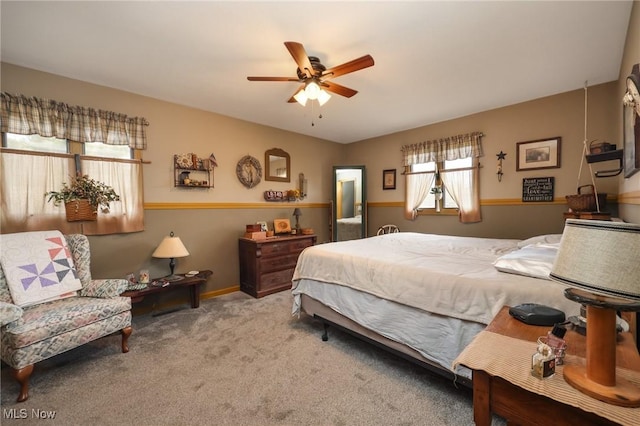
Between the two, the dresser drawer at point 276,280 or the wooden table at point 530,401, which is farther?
the dresser drawer at point 276,280

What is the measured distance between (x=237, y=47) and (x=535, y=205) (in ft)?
12.9

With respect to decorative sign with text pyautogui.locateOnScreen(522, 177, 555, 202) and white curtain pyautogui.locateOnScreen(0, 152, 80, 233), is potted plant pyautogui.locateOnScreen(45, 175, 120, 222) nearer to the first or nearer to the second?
white curtain pyautogui.locateOnScreen(0, 152, 80, 233)

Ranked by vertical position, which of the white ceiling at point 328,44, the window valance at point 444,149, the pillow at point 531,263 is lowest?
the pillow at point 531,263

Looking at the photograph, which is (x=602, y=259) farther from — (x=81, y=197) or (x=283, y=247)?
(x=81, y=197)

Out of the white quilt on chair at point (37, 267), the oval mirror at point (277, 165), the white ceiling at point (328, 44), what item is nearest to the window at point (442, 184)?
the white ceiling at point (328, 44)

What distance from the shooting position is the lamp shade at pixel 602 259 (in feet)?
2.12

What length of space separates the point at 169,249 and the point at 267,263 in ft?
4.13

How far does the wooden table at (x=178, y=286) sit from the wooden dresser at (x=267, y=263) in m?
0.58

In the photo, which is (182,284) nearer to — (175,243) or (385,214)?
(175,243)

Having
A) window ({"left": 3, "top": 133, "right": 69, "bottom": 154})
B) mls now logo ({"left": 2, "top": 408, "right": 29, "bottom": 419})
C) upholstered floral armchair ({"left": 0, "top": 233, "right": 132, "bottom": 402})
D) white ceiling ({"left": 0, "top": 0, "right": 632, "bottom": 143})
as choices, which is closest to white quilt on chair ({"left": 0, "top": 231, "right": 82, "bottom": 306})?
upholstered floral armchair ({"left": 0, "top": 233, "right": 132, "bottom": 402})

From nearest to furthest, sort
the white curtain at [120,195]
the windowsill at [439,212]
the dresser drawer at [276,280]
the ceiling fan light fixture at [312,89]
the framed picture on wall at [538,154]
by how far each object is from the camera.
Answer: the ceiling fan light fixture at [312,89], the white curtain at [120,195], the framed picture on wall at [538,154], the dresser drawer at [276,280], the windowsill at [439,212]

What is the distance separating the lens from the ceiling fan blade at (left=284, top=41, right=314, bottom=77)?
5.92 feet

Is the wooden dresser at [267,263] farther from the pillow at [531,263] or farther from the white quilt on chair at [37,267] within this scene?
the pillow at [531,263]

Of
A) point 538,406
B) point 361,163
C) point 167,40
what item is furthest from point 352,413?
point 361,163
